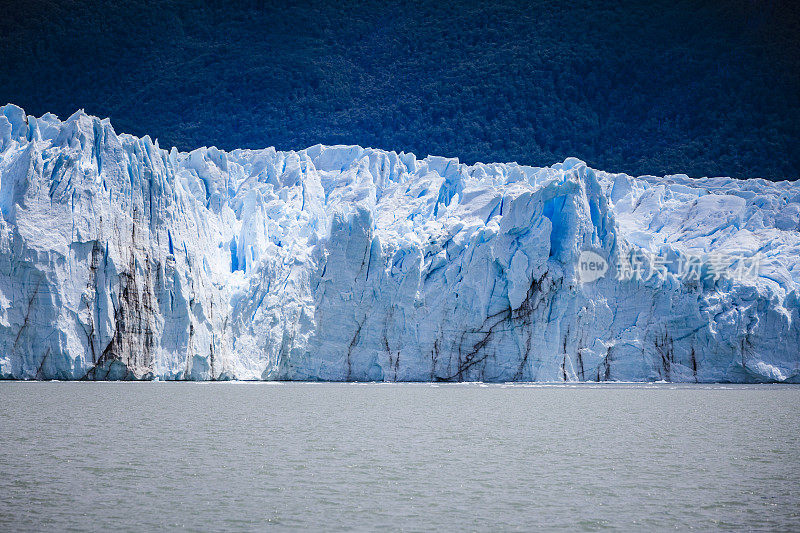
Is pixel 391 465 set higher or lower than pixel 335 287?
lower

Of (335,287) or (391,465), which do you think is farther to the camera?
(335,287)

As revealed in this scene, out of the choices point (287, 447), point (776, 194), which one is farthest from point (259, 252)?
point (776, 194)

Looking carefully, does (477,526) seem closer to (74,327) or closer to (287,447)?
(287,447)

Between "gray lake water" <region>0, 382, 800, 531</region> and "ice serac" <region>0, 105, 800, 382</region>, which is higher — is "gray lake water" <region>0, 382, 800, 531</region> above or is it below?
below

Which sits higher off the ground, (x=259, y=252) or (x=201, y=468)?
(x=259, y=252)

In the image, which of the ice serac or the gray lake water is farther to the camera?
the ice serac
